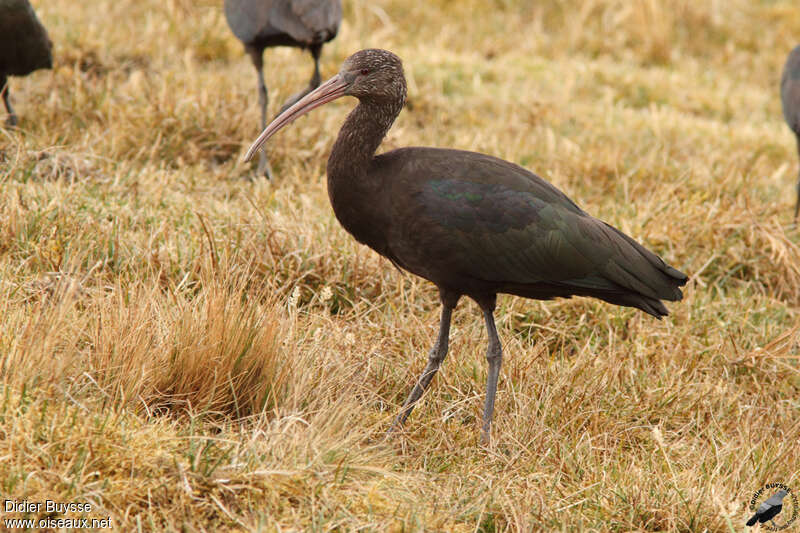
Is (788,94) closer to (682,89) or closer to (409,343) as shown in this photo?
(682,89)

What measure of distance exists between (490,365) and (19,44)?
143 inches

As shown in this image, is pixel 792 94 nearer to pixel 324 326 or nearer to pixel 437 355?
pixel 437 355

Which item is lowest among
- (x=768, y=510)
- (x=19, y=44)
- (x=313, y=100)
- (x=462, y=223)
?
(x=768, y=510)

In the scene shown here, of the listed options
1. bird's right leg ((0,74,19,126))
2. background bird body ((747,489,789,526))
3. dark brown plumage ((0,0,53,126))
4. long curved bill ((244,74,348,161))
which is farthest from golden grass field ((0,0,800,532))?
long curved bill ((244,74,348,161))

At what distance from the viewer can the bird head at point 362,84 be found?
3.56 metres

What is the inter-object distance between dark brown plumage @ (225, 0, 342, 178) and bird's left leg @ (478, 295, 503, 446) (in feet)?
8.22

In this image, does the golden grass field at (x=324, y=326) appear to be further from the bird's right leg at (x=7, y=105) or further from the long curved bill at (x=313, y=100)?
the long curved bill at (x=313, y=100)

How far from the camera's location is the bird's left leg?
11.7 ft

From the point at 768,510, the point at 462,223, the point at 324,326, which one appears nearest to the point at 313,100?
the point at 462,223

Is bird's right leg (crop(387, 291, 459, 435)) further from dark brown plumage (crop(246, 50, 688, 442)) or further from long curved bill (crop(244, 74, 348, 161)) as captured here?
long curved bill (crop(244, 74, 348, 161))

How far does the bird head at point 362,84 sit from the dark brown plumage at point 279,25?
2.19 m

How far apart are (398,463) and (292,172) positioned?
10.3 ft

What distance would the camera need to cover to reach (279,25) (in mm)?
5922

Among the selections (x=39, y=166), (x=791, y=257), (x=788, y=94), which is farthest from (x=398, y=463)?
(x=788, y=94)
